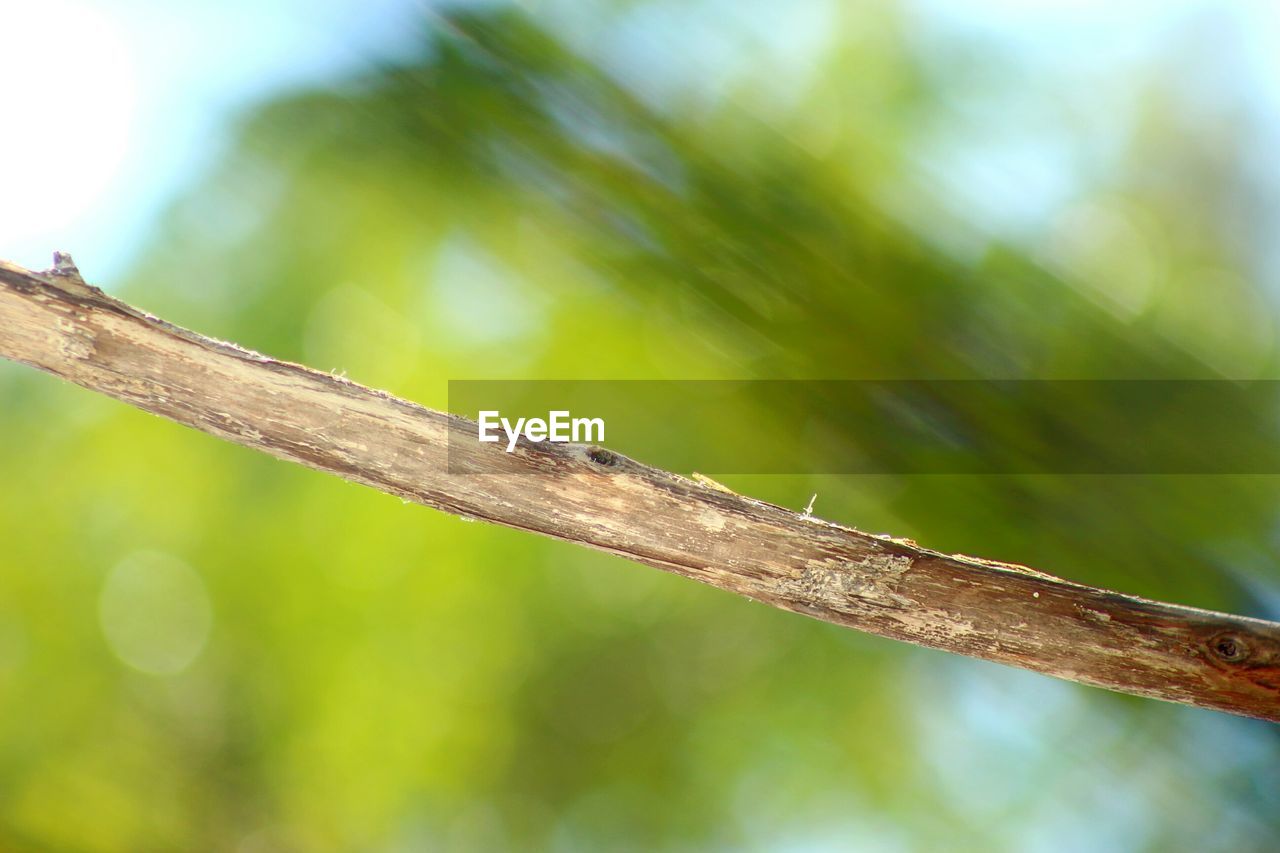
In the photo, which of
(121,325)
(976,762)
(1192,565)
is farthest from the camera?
(976,762)

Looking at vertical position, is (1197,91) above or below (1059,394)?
above

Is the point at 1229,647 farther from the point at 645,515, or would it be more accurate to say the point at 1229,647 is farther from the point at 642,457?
the point at 642,457

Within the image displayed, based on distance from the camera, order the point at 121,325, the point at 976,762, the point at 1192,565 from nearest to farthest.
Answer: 1. the point at 121,325
2. the point at 1192,565
3. the point at 976,762

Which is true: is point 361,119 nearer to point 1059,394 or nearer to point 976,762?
point 1059,394

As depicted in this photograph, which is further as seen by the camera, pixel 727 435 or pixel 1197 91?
pixel 727 435

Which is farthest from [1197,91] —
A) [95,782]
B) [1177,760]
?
[95,782]

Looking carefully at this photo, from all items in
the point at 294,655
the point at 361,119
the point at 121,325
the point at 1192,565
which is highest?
the point at 361,119

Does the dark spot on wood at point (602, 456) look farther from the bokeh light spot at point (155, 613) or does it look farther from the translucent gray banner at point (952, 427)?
the bokeh light spot at point (155, 613)
